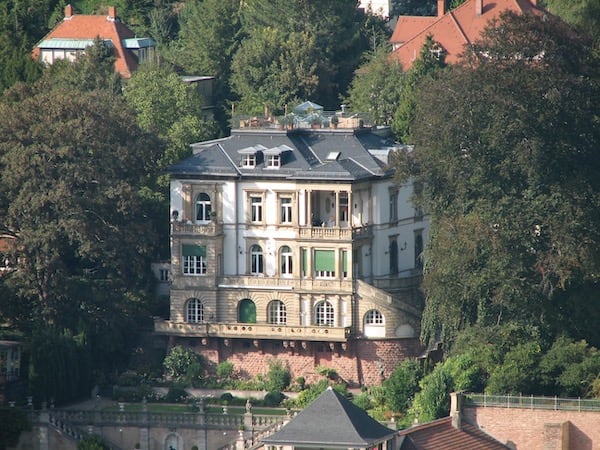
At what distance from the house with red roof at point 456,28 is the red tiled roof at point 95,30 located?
14.1m

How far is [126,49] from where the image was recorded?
16200cm

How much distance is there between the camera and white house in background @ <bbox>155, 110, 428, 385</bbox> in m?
129

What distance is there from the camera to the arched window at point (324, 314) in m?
130

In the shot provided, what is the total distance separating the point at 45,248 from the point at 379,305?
13960mm

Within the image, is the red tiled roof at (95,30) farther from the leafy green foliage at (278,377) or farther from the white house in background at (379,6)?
the leafy green foliage at (278,377)

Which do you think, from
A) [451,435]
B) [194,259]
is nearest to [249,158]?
[194,259]

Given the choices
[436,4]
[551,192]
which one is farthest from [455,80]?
[436,4]

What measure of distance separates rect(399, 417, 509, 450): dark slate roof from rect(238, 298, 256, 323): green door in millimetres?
13440

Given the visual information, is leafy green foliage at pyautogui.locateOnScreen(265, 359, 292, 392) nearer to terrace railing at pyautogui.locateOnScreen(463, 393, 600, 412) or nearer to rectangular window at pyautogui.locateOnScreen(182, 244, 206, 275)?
rectangular window at pyautogui.locateOnScreen(182, 244, 206, 275)

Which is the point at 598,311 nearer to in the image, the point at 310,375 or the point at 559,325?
the point at 559,325

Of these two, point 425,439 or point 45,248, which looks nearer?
point 425,439

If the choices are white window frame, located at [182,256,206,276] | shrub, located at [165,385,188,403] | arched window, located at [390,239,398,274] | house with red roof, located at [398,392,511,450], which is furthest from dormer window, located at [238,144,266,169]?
house with red roof, located at [398,392,511,450]

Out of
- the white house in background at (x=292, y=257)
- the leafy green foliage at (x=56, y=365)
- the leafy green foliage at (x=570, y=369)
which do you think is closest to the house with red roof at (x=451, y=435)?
the leafy green foliage at (x=570, y=369)

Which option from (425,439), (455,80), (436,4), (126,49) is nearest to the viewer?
(425,439)
